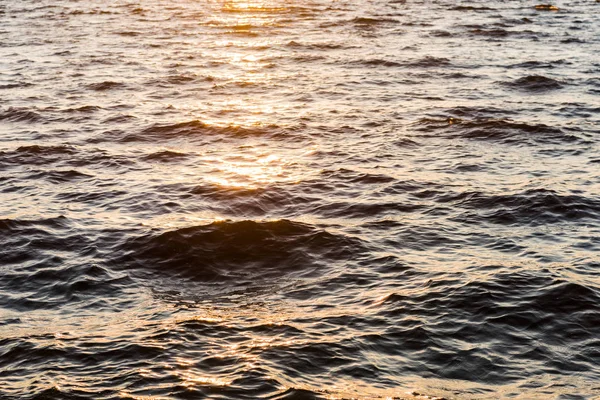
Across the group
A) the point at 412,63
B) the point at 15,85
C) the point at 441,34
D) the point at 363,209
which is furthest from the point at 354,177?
the point at 441,34

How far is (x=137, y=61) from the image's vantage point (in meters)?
37.3

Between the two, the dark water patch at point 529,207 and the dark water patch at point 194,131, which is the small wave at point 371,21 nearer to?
the dark water patch at point 194,131

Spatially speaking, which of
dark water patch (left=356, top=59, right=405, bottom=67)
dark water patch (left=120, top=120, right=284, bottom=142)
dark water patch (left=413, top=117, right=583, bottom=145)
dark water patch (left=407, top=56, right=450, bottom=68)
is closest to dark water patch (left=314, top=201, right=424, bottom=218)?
dark water patch (left=413, top=117, right=583, bottom=145)

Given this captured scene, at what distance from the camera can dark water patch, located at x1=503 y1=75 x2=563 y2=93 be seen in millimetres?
30188

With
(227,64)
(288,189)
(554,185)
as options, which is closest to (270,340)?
(288,189)

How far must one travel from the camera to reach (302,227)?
17.8 metres

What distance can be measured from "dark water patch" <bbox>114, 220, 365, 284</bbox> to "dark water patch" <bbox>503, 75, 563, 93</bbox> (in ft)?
50.9

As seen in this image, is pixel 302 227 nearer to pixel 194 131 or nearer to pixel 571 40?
pixel 194 131

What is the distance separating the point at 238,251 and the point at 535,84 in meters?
17.7

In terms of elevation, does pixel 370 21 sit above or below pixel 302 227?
below

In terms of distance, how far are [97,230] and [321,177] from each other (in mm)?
5990

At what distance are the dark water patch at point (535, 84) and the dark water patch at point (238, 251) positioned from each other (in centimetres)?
1552

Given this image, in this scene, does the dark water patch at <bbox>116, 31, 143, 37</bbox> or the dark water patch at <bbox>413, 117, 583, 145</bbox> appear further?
the dark water patch at <bbox>116, 31, 143, 37</bbox>

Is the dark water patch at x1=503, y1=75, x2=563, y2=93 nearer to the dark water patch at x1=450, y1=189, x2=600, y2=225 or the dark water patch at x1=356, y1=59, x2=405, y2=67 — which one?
the dark water patch at x1=356, y1=59, x2=405, y2=67
